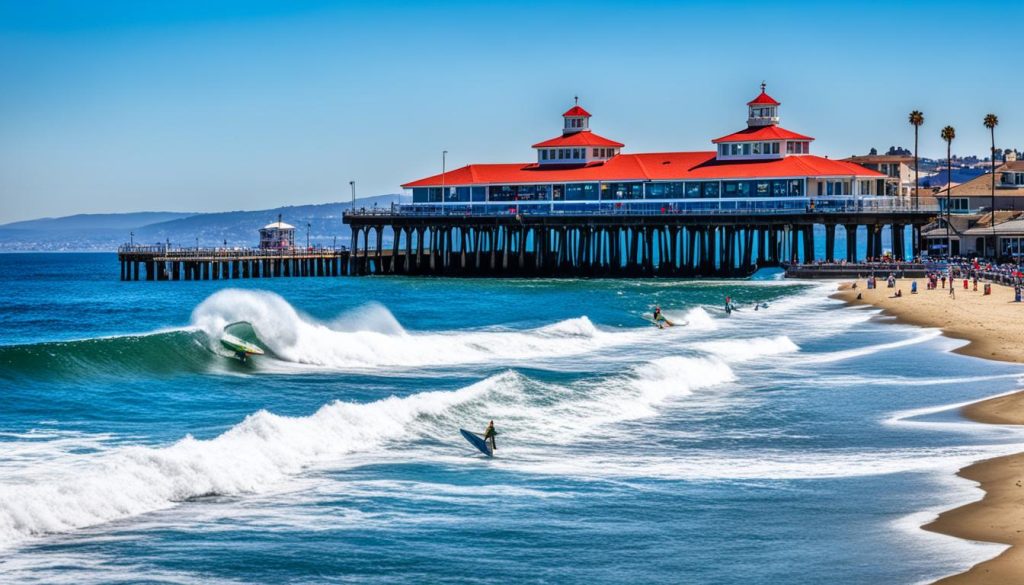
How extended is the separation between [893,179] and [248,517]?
92016mm

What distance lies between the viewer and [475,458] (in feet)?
69.1

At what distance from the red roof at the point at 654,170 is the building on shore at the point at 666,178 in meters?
0.06

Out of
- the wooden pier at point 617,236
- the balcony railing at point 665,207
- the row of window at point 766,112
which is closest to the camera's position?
the wooden pier at point 617,236

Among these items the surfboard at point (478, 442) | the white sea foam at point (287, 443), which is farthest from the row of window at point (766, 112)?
the surfboard at point (478, 442)

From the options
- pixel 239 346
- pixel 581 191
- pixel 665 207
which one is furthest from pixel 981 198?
pixel 239 346

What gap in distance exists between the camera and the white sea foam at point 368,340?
35.8 m

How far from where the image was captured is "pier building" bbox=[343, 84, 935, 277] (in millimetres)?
84750

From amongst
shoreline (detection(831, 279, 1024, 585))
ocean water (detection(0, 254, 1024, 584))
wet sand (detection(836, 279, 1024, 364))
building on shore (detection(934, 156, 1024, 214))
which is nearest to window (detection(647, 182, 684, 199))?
building on shore (detection(934, 156, 1024, 214))

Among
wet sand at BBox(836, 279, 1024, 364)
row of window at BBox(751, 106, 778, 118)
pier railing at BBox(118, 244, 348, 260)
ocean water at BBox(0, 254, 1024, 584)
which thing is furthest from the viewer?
row of window at BBox(751, 106, 778, 118)

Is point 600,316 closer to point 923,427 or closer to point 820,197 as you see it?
point 923,427

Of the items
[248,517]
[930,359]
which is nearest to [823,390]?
[930,359]

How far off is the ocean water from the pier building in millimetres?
44010

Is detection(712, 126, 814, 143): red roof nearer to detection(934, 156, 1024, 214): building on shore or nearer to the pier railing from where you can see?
detection(934, 156, 1024, 214): building on shore

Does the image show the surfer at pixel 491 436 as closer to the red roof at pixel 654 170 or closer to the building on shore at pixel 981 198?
the red roof at pixel 654 170
